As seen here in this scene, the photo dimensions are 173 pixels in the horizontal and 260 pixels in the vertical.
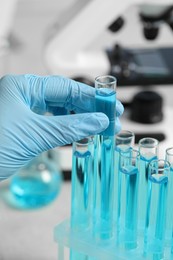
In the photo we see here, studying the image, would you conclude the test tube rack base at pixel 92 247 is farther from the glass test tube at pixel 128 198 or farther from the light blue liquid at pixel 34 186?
the light blue liquid at pixel 34 186

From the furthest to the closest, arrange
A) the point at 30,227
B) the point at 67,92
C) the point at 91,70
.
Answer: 1. the point at 91,70
2. the point at 30,227
3. the point at 67,92

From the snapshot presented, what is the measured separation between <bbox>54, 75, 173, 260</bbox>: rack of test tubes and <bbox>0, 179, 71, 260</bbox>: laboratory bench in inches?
8.8

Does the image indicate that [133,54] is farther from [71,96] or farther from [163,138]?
[71,96]

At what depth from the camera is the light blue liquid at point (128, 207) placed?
0.94 meters

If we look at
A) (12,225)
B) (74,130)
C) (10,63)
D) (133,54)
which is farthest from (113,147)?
(10,63)

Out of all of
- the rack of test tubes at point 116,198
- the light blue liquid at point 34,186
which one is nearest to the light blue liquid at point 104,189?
the rack of test tubes at point 116,198

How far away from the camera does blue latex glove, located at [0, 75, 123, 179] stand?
0.96 m

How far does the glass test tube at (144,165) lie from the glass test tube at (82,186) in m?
0.08

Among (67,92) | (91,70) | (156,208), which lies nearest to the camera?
(156,208)

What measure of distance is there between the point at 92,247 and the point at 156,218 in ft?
0.35

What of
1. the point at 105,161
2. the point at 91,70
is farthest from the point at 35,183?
the point at 105,161

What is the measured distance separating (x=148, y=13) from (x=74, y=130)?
1.89 feet

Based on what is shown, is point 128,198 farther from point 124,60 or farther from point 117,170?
point 124,60

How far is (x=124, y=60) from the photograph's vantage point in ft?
5.14
